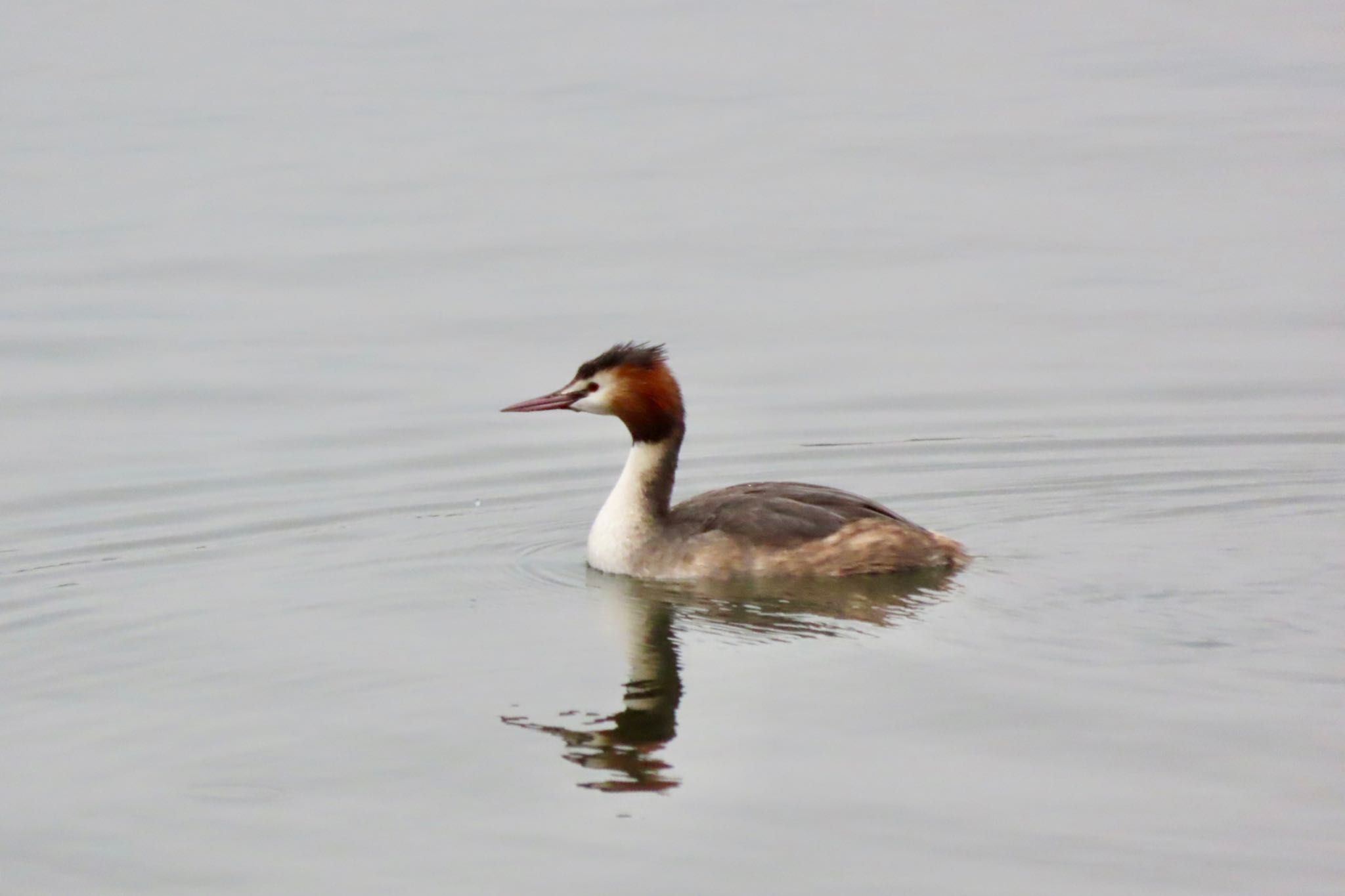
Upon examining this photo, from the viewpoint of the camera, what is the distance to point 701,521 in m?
11.3

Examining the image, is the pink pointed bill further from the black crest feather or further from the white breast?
the white breast

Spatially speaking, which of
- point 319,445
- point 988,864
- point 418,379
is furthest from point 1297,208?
point 988,864

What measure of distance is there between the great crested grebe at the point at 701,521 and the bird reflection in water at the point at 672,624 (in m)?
0.08

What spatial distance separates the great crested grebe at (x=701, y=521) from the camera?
1111 centimetres

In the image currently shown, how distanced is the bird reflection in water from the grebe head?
83cm

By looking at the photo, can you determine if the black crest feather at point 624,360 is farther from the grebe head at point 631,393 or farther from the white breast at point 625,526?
the white breast at point 625,526

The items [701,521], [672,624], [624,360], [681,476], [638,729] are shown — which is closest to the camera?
[638,729]

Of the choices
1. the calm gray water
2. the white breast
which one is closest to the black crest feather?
the white breast

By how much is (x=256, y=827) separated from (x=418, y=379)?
7676 mm

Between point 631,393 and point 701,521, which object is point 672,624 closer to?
point 701,521

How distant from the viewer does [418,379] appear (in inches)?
607

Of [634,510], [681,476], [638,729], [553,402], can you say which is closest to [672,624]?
Result: [634,510]

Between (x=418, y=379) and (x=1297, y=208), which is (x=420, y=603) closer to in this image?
(x=418, y=379)

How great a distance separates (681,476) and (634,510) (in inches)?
78.9
